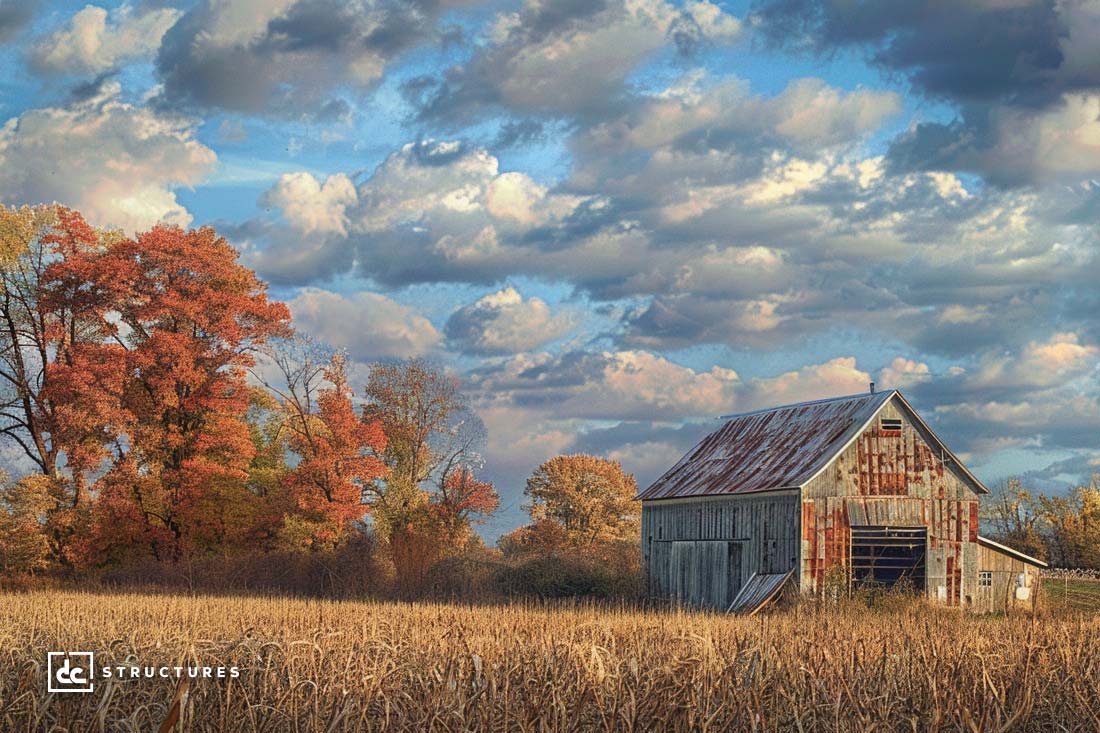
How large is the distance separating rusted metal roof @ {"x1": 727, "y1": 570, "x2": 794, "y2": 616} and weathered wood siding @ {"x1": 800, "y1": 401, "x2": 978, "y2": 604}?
1.52m

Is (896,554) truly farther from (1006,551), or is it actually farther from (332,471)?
(332,471)

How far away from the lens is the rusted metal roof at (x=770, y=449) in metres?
35.8

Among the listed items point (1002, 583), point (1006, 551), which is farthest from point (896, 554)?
point (1006, 551)

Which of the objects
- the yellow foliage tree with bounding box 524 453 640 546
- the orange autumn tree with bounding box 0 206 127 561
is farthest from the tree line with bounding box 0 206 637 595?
the yellow foliage tree with bounding box 524 453 640 546

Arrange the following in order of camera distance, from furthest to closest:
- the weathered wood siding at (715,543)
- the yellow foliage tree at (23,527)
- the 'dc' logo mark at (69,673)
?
the yellow foliage tree at (23,527), the weathered wood siding at (715,543), the 'dc' logo mark at (69,673)

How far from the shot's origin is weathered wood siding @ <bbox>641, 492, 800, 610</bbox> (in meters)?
35.0

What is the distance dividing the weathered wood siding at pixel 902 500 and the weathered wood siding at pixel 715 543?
0.98 meters

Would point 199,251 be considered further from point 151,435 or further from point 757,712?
point 757,712

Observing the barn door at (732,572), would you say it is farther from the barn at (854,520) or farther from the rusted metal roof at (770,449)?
the rusted metal roof at (770,449)

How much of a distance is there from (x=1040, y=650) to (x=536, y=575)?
25988mm

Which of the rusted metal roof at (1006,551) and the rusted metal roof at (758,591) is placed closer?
the rusted metal roof at (758,591)

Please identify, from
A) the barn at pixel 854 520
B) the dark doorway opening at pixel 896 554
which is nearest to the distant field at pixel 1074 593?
the barn at pixel 854 520

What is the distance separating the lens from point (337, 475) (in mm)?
43062

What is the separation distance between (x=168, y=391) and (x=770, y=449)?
67.2 ft
